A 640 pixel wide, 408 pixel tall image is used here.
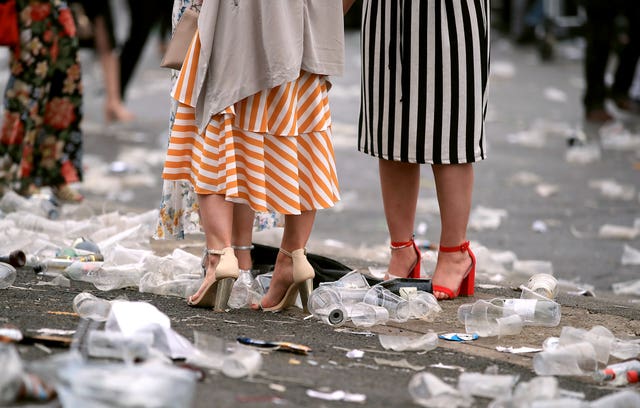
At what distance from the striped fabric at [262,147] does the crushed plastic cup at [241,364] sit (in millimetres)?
818

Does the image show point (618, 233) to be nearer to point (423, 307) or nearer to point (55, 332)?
point (423, 307)

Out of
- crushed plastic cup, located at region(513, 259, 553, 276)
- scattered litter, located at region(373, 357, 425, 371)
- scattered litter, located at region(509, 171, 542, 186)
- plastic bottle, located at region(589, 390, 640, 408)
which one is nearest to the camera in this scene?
plastic bottle, located at region(589, 390, 640, 408)

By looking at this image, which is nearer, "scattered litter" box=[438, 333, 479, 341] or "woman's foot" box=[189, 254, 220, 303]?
"scattered litter" box=[438, 333, 479, 341]

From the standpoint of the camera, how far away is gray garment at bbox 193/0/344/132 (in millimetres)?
3779

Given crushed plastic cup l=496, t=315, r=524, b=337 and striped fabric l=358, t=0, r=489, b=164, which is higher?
striped fabric l=358, t=0, r=489, b=164

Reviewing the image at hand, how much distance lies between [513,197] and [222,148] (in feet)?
13.9

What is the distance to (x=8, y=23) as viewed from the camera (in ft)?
Answer: 20.3

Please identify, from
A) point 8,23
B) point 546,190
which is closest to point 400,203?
point 8,23

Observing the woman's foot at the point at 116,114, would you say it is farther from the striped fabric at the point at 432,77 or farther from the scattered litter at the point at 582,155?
the striped fabric at the point at 432,77

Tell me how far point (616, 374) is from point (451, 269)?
45.5 inches

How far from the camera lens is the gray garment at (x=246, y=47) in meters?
3.78

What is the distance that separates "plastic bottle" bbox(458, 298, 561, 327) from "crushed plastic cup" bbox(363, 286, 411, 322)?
8.0 inches

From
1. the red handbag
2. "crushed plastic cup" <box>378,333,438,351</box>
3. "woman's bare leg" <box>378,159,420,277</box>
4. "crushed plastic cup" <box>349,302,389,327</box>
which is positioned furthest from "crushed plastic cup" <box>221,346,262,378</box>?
the red handbag

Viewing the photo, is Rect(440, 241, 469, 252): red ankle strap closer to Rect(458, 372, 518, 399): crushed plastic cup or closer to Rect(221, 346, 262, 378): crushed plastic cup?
Rect(458, 372, 518, 399): crushed plastic cup
